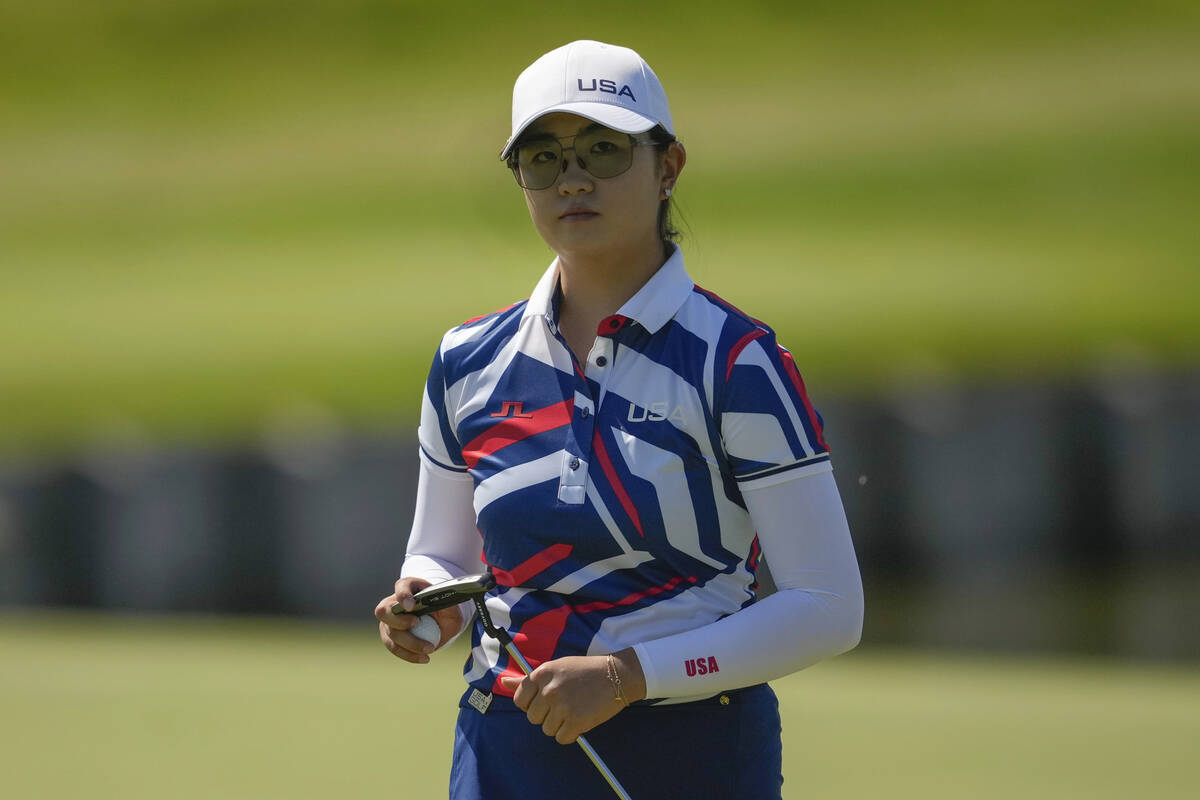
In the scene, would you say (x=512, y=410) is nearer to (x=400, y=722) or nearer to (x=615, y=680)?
(x=615, y=680)

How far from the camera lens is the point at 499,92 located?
970 centimetres

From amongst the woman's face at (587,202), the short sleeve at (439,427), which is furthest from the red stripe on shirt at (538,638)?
the woman's face at (587,202)

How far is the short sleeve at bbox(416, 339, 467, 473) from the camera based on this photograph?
1483 millimetres

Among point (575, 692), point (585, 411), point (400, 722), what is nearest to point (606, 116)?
point (585, 411)

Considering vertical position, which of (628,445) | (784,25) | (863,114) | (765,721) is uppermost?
(784,25)

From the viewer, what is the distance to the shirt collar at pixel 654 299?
137 centimetres

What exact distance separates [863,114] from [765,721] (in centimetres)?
761

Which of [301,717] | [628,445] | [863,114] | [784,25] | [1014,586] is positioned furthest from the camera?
[784,25]

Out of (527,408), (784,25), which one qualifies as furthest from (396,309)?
(527,408)

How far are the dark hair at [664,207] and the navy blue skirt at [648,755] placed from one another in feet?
1.44

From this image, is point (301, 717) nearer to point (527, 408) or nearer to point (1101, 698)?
point (1101, 698)

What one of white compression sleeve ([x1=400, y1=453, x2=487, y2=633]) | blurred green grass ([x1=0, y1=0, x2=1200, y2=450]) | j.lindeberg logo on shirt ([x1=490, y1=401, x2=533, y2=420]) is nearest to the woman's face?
j.lindeberg logo on shirt ([x1=490, y1=401, x2=533, y2=420])

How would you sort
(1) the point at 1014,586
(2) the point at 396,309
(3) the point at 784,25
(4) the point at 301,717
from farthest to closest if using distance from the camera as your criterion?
(3) the point at 784,25 → (2) the point at 396,309 → (1) the point at 1014,586 → (4) the point at 301,717

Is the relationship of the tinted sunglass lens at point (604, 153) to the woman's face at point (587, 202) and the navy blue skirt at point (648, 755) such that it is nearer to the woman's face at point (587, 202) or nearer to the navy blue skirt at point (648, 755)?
the woman's face at point (587, 202)
